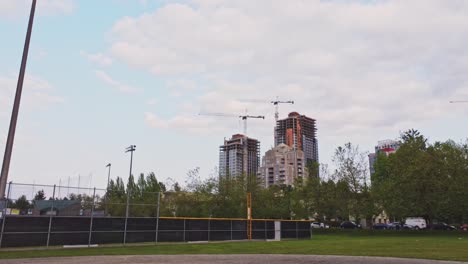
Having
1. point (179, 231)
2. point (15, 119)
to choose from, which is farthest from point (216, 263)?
point (179, 231)

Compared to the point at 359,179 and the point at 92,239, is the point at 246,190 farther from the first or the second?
the point at 92,239

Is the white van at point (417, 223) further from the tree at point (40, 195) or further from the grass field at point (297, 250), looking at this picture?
the tree at point (40, 195)

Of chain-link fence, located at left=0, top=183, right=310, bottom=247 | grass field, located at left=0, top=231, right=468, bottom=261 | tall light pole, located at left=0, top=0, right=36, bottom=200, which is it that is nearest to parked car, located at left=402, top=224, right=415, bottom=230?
grass field, located at left=0, top=231, right=468, bottom=261

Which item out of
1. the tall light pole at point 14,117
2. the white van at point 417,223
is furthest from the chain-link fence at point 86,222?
the white van at point 417,223

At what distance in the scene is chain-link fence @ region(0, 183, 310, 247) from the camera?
90.9 ft

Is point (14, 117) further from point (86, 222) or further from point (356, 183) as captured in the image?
point (356, 183)

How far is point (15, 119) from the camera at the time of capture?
14469mm

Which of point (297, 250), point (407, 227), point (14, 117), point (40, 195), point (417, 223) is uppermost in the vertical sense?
point (14, 117)

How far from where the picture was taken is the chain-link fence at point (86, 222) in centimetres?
2770

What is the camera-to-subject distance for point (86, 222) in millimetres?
30516

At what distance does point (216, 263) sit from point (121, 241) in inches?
655

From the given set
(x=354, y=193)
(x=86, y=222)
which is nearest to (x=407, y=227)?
(x=354, y=193)

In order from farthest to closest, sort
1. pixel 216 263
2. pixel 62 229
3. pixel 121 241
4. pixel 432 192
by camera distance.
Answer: pixel 432 192 → pixel 121 241 → pixel 62 229 → pixel 216 263

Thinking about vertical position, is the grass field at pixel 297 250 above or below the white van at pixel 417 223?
below
